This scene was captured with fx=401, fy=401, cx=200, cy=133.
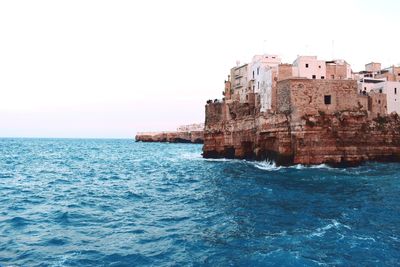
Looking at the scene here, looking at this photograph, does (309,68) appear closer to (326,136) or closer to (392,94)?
(326,136)

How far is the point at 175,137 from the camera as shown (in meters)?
142

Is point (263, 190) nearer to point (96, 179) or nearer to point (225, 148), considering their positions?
point (96, 179)

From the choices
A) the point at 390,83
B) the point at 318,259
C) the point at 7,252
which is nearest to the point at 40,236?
the point at 7,252

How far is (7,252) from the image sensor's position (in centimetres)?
1430

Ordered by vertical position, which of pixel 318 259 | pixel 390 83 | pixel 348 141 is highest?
pixel 390 83

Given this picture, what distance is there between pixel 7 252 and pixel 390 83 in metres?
47.6

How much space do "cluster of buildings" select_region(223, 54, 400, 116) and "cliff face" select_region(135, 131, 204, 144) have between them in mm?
71942

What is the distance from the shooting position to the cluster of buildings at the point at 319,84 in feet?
132

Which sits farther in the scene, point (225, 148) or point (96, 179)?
point (225, 148)

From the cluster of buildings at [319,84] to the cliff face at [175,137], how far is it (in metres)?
71.9

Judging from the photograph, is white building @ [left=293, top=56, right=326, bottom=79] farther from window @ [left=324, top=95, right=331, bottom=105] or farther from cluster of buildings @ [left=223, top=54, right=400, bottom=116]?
window @ [left=324, top=95, right=331, bottom=105]

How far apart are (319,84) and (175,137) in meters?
105

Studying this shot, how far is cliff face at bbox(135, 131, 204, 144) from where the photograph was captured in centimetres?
13143

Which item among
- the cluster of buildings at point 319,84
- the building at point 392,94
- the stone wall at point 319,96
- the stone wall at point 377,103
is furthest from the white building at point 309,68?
the building at point 392,94
